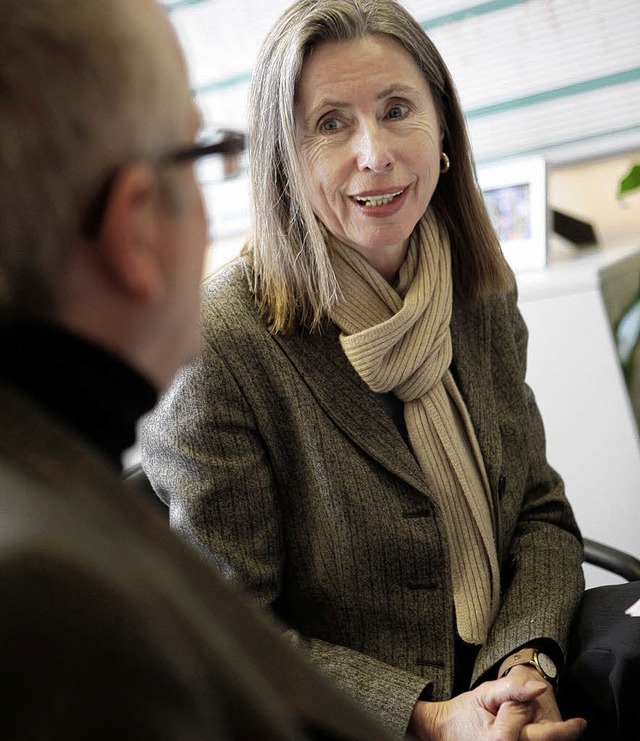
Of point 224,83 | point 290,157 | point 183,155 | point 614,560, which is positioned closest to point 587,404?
point 614,560

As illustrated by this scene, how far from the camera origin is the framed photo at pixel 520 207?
2430mm

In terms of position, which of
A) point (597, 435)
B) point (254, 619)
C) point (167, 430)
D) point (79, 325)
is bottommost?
point (597, 435)

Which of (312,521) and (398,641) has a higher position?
(312,521)

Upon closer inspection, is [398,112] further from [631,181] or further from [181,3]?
[181,3]

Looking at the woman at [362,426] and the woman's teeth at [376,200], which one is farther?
the woman's teeth at [376,200]

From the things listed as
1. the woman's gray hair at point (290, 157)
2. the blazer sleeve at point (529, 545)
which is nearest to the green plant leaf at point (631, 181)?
the blazer sleeve at point (529, 545)

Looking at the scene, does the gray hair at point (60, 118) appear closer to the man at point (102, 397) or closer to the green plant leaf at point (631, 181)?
the man at point (102, 397)

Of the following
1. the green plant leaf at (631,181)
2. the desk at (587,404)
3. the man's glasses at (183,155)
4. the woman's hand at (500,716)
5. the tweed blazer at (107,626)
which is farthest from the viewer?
the green plant leaf at (631,181)

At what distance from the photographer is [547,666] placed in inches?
48.7

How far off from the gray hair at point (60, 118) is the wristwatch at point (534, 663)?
0.90 m

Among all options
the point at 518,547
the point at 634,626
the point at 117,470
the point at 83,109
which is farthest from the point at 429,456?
the point at 83,109

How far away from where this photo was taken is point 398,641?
128cm

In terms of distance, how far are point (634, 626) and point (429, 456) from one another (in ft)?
1.13

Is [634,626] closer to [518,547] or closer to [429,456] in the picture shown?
[518,547]
